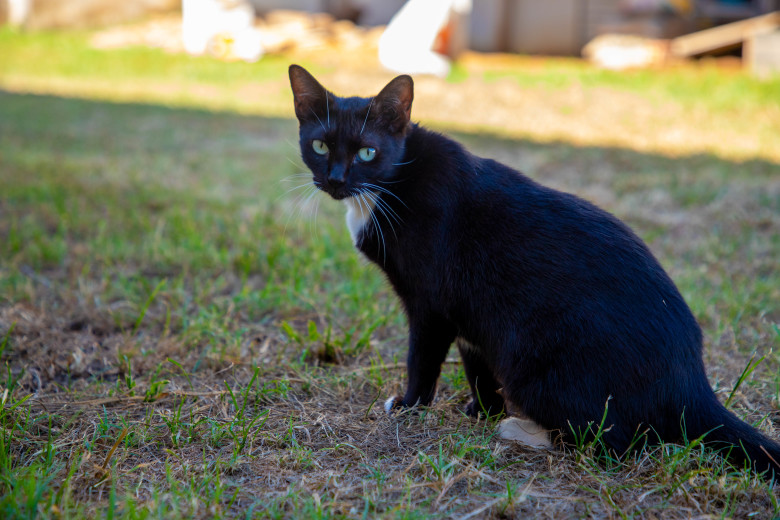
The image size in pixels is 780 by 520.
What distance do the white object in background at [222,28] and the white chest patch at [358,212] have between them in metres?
8.65

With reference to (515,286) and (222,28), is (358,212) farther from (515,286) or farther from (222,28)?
(222,28)

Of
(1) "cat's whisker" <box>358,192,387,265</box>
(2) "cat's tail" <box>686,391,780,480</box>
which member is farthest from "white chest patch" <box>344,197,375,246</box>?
(2) "cat's tail" <box>686,391,780,480</box>

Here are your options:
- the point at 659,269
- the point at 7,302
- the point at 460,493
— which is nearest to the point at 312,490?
the point at 460,493

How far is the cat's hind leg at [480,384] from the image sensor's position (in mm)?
2068

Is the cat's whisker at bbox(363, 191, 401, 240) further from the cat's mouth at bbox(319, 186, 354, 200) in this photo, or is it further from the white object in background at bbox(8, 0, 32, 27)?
the white object in background at bbox(8, 0, 32, 27)

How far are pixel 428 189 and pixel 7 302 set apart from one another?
191cm

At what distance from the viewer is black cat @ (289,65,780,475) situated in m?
1.72

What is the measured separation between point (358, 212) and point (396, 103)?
0.38 meters

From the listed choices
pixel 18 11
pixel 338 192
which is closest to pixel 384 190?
pixel 338 192

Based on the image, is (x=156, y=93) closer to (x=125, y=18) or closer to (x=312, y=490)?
(x=125, y=18)

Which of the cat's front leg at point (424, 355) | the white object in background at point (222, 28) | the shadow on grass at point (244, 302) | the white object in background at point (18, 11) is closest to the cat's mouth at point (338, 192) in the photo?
the cat's front leg at point (424, 355)

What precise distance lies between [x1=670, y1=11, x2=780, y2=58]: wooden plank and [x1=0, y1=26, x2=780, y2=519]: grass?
3.60 m

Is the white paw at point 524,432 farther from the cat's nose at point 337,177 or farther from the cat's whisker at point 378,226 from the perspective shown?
the cat's nose at point 337,177

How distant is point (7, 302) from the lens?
8.93ft
